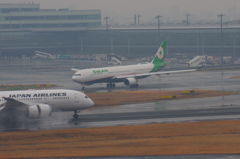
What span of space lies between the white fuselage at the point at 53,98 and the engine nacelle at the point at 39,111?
2223mm

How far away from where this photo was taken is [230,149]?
1544 inches

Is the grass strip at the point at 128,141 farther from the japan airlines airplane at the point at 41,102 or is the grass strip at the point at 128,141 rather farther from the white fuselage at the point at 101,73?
the white fuselage at the point at 101,73

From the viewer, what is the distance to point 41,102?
55062 millimetres

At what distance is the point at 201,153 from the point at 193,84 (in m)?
57.5

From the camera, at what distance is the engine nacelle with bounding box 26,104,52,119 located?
52.0 metres

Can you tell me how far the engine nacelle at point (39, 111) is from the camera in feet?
171

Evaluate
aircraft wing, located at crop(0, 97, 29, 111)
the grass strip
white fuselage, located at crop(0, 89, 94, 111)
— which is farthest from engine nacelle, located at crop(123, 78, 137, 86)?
the grass strip

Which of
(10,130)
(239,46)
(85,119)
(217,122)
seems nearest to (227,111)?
(217,122)

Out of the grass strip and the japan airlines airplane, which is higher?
the japan airlines airplane

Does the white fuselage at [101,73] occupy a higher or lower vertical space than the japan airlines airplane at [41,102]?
higher

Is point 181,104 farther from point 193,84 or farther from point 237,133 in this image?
point 193,84

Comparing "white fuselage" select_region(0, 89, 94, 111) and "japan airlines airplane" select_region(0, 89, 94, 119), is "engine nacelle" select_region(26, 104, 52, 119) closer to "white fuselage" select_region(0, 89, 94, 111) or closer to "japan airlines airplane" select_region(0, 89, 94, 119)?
"japan airlines airplane" select_region(0, 89, 94, 119)

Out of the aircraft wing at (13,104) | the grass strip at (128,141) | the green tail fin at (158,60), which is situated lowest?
the grass strip at (128,141)

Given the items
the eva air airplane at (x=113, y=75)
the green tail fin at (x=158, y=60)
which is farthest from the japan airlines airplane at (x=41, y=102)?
the green tail fin at (x=158, y=60)
